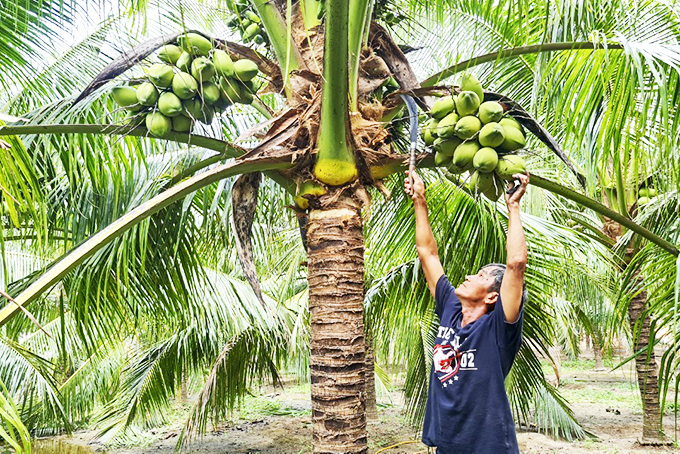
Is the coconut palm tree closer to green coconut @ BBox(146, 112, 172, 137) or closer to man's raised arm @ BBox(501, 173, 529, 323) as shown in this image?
green coconut @ BBox(146, 112, 172, 137)

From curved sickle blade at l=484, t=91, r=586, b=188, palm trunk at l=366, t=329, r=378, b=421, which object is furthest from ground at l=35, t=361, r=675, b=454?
curved sickle blade at l=484, t=91, r=586, b=188

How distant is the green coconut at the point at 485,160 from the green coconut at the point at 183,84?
3.98ft

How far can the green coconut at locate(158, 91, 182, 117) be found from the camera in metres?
2.65

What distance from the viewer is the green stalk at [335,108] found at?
95.3 inches

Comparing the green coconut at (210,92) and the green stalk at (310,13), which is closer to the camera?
the green coconut at (210,92)

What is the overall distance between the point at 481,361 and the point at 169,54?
6.18 ft

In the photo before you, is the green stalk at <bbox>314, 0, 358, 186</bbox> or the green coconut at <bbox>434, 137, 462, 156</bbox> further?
the green coconut at <bbox>434, 137, 462, 156</bbox>

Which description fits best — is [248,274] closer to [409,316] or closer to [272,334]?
[409,316]

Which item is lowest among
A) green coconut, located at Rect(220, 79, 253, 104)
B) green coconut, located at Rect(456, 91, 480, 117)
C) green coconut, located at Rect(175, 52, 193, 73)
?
green coconut, located at Rect(456, 91, 480, 117)

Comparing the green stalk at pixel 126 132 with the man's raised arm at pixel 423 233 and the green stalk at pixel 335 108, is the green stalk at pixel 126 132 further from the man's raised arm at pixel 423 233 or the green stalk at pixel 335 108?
the man's raised arm at pixel 423 233

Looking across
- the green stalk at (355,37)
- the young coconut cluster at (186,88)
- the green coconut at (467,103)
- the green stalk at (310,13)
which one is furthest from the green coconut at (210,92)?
the green coconut at (467,103)

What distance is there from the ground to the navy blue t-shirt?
194 inches

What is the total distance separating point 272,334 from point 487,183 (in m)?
5.39

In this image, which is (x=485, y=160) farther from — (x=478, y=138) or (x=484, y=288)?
(x=484, y=288)
